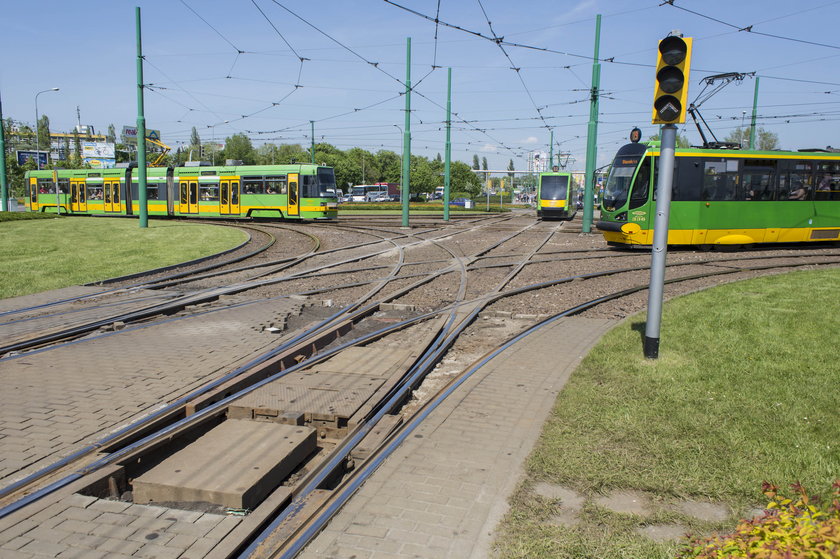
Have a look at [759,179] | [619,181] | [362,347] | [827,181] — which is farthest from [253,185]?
[362,347]

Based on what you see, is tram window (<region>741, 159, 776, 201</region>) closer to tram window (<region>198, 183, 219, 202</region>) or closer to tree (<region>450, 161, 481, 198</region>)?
tram window (<region>198, 183, 219, 202</region>)

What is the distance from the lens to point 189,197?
32.5 m

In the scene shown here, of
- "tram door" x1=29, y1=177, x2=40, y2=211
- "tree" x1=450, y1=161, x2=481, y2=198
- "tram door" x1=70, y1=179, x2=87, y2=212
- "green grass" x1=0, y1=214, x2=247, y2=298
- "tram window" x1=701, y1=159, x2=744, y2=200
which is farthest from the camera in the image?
"tree" x1=450, y1=161, x2=481, y2=198

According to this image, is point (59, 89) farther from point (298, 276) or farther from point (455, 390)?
point (455, 390)

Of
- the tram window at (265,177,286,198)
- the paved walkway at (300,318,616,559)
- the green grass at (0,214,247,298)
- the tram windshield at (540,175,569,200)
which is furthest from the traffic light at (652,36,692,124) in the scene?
the tram windshield at (540,175,569,200)

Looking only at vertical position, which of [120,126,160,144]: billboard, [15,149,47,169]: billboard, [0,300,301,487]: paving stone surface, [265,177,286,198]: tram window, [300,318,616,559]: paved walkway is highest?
[15,149,47,169]: billboard

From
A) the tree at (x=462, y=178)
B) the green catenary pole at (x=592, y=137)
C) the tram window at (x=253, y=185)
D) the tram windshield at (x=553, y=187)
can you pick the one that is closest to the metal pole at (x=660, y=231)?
the green catenary pole at (x=592, y=137)

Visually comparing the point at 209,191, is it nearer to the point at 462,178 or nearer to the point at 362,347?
the point at 362,347

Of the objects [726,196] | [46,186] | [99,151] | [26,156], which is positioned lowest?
[46,186]

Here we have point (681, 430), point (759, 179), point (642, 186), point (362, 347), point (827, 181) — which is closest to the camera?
point (681, 430)

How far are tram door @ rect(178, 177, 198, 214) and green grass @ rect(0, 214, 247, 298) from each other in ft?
26.2

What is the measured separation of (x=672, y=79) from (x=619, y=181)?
507 inches

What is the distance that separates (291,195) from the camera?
2970 cm

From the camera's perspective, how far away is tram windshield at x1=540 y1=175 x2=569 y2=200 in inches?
1454
